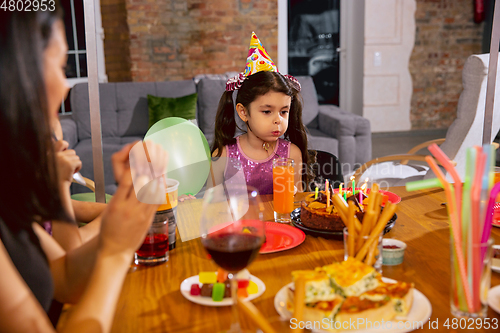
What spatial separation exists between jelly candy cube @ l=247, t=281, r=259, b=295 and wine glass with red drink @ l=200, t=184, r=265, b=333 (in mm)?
81

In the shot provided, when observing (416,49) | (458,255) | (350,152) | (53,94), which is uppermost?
(416,49)

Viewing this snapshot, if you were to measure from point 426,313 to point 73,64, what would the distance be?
18.0ft

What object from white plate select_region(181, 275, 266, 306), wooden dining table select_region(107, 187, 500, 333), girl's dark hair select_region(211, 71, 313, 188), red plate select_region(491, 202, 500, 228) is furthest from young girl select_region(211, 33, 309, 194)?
white plate select_region(181, 275, 266, 306)

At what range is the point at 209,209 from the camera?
0.69m

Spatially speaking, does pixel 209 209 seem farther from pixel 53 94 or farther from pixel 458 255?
pixel 458 255

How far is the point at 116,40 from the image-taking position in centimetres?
534

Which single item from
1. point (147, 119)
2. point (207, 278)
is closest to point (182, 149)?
point (207, 278)

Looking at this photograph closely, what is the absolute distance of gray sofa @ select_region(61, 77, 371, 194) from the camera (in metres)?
3.85

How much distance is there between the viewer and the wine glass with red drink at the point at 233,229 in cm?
66

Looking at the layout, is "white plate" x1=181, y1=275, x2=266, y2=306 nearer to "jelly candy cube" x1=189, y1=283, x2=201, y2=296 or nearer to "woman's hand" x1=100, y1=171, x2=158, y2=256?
"jelly candy cube" x1=189, y1=283, x2=201, y2=296

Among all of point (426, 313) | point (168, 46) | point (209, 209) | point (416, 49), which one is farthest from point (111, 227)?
point (416, 49)

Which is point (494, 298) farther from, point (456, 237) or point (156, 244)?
point (156, 244)

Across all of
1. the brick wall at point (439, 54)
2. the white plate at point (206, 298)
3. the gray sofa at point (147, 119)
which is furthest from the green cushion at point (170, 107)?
the brick wall at point (439, 54)

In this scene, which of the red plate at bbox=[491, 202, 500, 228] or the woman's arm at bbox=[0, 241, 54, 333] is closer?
the woman's arm at bbox=[0, 241, 54, 333]
